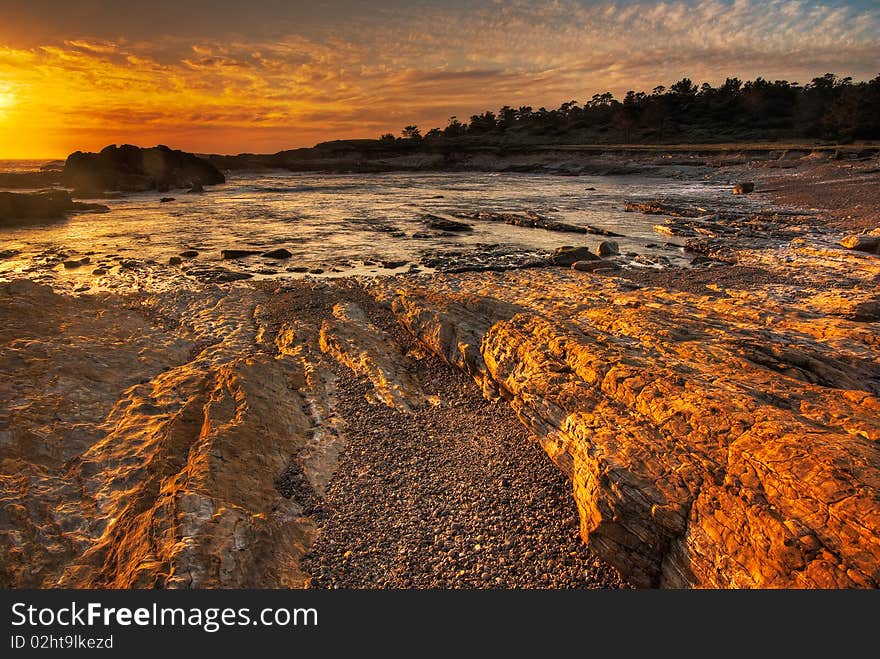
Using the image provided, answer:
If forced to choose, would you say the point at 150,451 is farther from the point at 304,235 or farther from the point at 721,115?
the point at 721,115

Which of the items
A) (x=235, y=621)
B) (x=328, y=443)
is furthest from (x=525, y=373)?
(x=235, y=621)

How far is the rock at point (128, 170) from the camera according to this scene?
275 feet

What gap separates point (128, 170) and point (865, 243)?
367 feet

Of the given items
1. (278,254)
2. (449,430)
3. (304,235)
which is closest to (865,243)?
(449,430)

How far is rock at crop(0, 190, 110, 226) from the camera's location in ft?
147

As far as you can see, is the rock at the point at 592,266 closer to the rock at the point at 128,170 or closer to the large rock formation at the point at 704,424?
the large rock formation at the point at 704,424

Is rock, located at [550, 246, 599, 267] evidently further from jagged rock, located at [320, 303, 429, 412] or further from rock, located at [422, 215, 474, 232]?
rock, located at [422, 215, 474, 232]

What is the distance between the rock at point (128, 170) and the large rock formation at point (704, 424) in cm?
9091

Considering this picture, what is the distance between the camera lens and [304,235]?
38969 millimetres

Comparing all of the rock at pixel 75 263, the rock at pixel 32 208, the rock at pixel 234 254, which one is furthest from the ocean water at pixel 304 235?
the rock at pixel 32 208

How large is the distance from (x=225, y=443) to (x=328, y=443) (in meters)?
2.54

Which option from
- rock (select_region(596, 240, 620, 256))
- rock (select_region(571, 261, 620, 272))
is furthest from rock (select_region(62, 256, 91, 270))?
rock (select_region(596, 240, 620, 256))

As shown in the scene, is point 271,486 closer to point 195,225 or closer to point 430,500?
point 430,500

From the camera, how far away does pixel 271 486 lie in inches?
398
